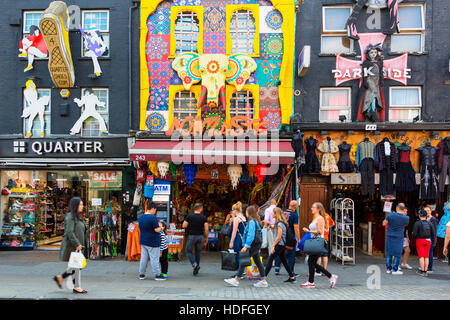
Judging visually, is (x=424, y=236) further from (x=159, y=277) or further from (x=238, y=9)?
(x=238, y=9)

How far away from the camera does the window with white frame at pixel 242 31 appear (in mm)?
12977

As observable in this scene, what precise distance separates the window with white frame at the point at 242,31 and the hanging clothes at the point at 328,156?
4.20m

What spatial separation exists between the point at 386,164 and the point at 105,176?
31.8 ft

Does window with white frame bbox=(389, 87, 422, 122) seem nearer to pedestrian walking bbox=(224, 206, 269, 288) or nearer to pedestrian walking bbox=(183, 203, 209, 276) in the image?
pedestrian walking bbox=(224, 206, 269, 288)

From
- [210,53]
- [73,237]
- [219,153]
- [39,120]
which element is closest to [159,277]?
[73,237]

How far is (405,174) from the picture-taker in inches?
470

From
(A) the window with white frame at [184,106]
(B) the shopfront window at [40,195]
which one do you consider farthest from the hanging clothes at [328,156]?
(B) the shopfront window at [40,195]

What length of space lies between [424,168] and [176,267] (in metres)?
8.52

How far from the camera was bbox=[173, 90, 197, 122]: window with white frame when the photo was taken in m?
13.0

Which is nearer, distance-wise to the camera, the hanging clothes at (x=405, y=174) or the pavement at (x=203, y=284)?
the pavement at (x=203, y=284)

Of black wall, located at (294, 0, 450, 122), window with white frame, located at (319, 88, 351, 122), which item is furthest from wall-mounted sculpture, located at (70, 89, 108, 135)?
window with white frame, located at (319, 88, 351, 122)

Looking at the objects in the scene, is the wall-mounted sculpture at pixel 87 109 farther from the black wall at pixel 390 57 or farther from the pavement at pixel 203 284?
the black wall at pixel 390 57

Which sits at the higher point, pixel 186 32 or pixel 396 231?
pixel 186 32

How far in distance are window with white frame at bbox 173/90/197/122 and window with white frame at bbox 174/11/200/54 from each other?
1.58 meters
